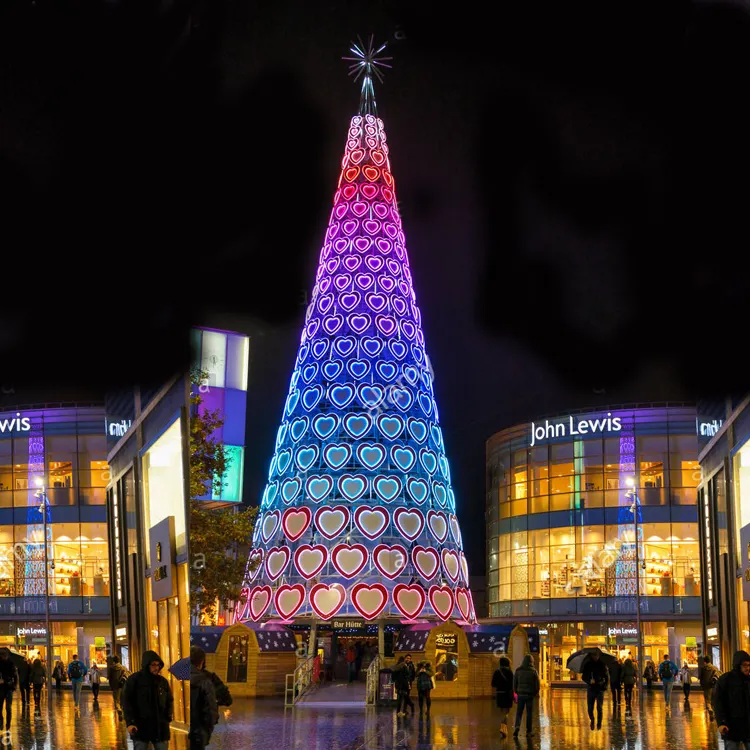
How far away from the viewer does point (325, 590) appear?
51.9m

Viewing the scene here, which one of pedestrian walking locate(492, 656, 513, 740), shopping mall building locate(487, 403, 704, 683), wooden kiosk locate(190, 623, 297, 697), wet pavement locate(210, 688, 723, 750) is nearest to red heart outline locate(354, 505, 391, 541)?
wooden kiosk locate(190, 623, 297, 697)

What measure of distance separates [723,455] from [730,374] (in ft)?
62.3

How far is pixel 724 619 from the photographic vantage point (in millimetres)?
43531

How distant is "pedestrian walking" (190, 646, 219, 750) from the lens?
15242 millimetres

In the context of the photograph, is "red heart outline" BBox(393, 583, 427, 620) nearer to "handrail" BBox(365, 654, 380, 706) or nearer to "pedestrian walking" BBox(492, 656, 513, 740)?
"handrail" BBox(365, 654, 380, 706)

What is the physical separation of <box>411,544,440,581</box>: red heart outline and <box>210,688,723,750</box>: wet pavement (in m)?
9.98

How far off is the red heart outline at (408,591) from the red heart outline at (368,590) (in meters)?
0.43

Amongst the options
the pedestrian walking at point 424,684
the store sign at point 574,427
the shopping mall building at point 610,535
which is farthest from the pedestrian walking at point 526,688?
the store sign at point 574,427

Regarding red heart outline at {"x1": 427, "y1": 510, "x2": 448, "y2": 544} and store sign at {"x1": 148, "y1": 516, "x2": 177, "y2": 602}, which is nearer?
store sign at {"x1": 148, "y1": 516, "x2": 177, "y2": 602}

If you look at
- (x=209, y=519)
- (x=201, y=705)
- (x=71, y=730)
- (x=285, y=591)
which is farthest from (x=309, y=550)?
(x=201, y=705)

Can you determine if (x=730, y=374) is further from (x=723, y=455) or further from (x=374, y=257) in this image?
(x=374, y=257)

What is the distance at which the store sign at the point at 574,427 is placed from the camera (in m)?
78.3

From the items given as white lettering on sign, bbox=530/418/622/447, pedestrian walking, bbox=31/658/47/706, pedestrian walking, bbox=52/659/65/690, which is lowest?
pedestrian walking, bbox=52/659/65/690

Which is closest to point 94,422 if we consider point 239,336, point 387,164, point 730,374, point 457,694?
point 239,336
